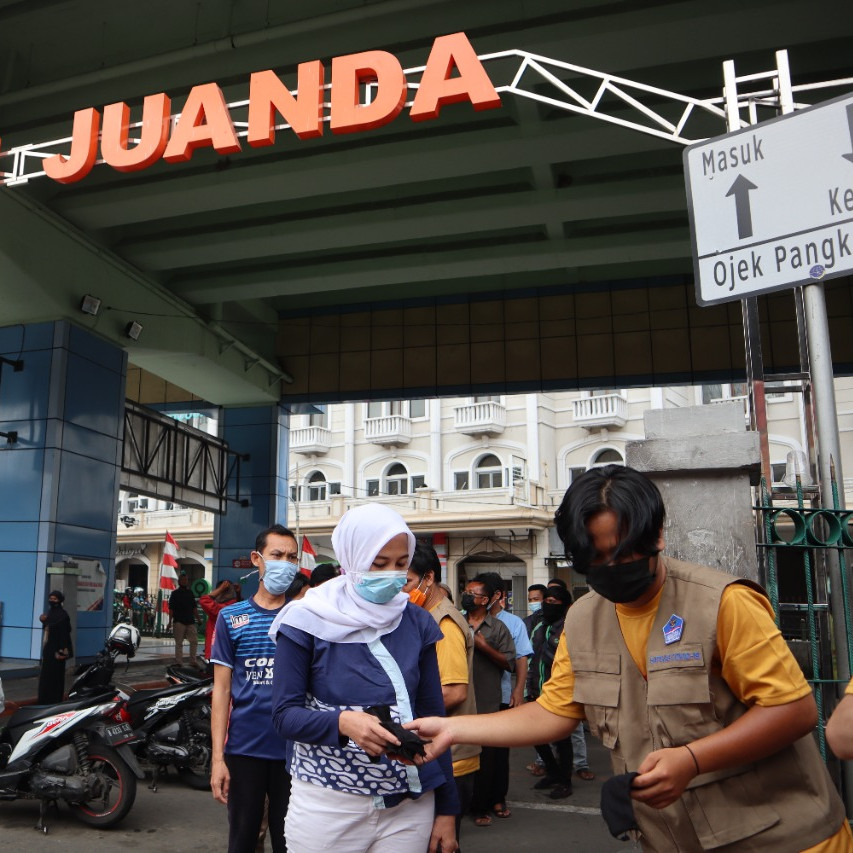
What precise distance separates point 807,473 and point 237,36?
791 centimetres

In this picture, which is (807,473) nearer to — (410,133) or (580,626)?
(580,626)

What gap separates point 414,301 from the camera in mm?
17516

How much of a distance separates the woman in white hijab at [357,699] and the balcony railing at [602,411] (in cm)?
2511

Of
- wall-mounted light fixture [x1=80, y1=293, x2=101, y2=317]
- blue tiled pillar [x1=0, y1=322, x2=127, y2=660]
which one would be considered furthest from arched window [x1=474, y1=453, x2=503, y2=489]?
wall-mounted light fixture [x1=80, y1=293, x2=101, y2=317]

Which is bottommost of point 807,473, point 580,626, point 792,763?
point 792,763

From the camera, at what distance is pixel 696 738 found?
1.79m

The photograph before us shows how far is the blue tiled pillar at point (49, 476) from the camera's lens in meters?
12.3

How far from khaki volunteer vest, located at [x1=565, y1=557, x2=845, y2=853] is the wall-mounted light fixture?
40.9ft

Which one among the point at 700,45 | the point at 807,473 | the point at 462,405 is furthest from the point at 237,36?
the point at 462,405

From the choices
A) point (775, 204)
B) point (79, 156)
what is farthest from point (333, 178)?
point (775, 204)

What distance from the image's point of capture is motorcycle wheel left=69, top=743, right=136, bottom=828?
18.5 ft

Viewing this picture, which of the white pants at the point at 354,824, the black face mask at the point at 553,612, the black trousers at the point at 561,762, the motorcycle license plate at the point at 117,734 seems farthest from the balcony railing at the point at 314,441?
the white pants at the point at 354,824

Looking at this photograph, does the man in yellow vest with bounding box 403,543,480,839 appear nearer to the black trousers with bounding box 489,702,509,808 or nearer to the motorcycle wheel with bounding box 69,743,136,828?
the black trousers with bounding box 489,702,509,808

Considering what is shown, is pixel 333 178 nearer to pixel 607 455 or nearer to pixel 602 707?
pixel 602 707
